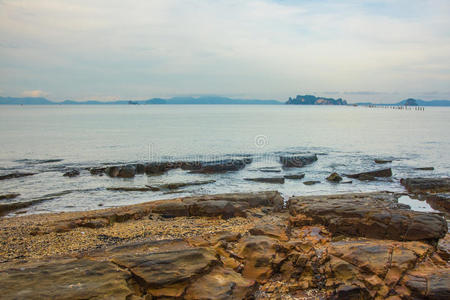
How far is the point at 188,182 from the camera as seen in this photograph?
80.1 feet

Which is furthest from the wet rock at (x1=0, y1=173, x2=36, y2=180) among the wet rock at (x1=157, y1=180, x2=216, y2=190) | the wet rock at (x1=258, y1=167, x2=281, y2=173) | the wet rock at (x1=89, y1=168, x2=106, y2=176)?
the wet rock at (x1=258, y1=167, x2=281, y2=173)

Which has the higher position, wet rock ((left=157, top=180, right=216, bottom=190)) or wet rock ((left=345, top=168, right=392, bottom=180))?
wet rock ((left=345, top=168, right=392, bottom=180))

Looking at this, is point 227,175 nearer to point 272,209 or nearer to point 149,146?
point 272,209

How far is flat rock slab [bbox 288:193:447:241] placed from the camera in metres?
10.5

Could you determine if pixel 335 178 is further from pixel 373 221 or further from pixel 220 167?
pixel 373 221

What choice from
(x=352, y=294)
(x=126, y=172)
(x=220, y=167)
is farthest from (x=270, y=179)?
(x=352, y=294)

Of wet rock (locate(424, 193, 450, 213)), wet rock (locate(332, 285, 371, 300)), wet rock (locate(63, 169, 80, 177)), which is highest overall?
wet rock (locate(332, 285, 371, 300))

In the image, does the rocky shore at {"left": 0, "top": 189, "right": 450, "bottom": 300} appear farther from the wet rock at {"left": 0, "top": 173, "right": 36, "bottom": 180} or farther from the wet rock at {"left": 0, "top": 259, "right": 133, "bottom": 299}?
the wet rock at {"left": 0, "top": 173, "right": 36, "bottom": 180}

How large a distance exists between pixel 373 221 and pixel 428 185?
44.0 ft

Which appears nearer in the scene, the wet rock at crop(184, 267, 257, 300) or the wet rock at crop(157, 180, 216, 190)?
the wet rock at crop(184, 267, 257, 300)

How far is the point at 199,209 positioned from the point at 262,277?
Result: 23.1ft

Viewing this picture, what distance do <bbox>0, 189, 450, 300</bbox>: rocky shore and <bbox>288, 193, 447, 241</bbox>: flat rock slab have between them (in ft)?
0.11

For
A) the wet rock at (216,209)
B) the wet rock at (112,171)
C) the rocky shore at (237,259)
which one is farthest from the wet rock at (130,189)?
the rocky shore at (237,259)

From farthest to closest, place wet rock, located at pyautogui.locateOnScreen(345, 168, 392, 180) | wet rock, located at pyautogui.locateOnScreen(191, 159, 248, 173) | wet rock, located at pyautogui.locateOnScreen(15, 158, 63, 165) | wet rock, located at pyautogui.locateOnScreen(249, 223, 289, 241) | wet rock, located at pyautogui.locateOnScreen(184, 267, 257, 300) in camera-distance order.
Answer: wet rock, located at pyautogui.locateOnScreen(15, 158, 63, 165)
wet rock, located at pyautogui.locateOnScreen(191, 159, 248, 173)
wet rock, located at pyautogui.locateOnScreen(345, 168, 392, 180)
wet rock, located at pyautogui.locateOnScreen(249, 223, 289, 241)
wet rock, located at pyautogui.locateOnScreen(184, 267, 257, 300)
